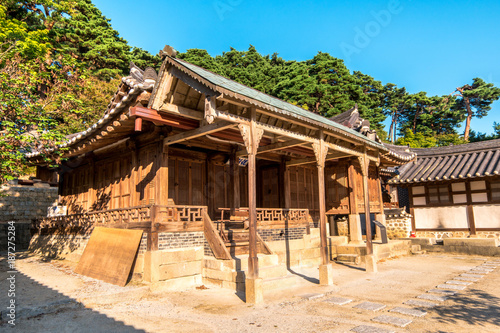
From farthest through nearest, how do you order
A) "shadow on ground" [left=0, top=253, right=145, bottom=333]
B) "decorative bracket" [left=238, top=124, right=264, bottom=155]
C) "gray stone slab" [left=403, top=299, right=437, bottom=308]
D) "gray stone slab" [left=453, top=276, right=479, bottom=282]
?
"gray stone slab" [left=453, top=276, right=479, bottom=282] < "decorative bracket" [left=238, top=124, right=264, bottom=155] < "gray stone slab" [left=403, top=299, right=437, bottom=308] < "shadow on ground" [left=0, top=253, right=145, bottom=333]

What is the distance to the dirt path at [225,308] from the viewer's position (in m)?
5.90

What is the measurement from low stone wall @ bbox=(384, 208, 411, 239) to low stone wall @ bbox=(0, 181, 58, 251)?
19.8 metres

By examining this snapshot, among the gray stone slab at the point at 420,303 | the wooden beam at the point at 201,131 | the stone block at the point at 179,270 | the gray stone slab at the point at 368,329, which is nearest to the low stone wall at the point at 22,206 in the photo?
the wooden beam at the point at 201,131

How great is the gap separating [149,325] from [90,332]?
0.98 m

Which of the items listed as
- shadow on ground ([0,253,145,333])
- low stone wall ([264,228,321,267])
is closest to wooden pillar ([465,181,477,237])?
low stone wall ([264,228,321,267])

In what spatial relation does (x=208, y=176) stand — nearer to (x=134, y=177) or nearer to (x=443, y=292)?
(x=134, y=177)

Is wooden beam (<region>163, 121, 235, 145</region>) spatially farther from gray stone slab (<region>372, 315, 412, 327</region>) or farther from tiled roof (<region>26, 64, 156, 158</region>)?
gray stone slab (<region>372, 315, 412, 327</region>)

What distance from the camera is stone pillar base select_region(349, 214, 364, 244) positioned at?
50.2ft

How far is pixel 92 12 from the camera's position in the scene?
3127 centimetres

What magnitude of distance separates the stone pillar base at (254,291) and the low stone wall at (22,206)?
14548mm

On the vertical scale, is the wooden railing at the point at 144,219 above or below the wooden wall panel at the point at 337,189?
below

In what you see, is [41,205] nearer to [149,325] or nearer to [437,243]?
[149,325]

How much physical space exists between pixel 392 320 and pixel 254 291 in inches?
113
